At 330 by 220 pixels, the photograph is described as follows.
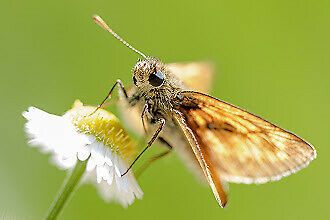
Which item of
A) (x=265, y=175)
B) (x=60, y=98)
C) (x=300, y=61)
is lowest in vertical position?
(x=265, y=175)

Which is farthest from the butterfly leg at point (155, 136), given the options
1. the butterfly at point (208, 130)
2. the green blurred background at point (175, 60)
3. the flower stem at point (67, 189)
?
the green blurred background at point (175, 60)

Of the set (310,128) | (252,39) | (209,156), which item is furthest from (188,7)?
(209,156)

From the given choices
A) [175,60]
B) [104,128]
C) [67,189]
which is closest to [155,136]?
[104,128]

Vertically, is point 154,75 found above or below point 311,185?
below

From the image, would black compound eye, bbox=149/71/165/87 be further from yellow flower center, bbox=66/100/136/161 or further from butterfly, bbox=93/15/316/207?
yellow flower center, bbox=66/100/136/161

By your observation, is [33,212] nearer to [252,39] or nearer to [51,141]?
[51,141]

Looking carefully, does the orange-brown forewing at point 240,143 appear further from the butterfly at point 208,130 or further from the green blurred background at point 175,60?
the green blurred background at point 175,60

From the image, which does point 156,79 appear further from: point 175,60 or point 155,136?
point 175,60
